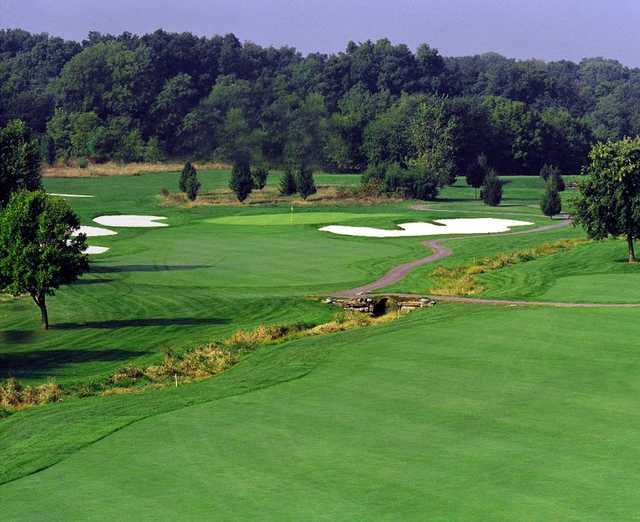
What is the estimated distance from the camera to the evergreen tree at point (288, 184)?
143125 mm

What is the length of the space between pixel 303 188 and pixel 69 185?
127 feet

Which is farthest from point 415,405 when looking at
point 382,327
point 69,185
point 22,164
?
point 69,185

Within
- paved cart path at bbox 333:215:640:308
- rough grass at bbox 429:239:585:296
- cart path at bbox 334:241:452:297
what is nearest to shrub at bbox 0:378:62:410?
paved cart path at bbox 333:215:640:308

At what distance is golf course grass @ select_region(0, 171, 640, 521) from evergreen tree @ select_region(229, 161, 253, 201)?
224 feet

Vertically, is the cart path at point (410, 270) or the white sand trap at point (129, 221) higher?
the white sand trap at point (129, 221)

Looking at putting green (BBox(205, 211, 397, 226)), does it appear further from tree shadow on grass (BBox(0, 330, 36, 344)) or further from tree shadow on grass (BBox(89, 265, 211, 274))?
tree shadow on grass (BBox(0, 330, 36, 344))

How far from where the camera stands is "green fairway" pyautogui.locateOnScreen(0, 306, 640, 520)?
882 inches

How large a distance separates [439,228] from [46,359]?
2561 inches

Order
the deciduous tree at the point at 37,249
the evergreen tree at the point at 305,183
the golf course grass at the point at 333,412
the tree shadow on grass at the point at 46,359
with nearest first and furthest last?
1. the golf course grass at the point at 333,412
2. the tree shadow on grass at the point at 46,359
3. the deciduous tree at the point at 37,249
4. the evergreen tree at the point at 305,183

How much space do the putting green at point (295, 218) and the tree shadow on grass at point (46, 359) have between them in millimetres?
63477

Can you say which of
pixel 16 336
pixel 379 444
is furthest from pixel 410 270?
pixel 379 444

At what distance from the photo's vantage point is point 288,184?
14375cm

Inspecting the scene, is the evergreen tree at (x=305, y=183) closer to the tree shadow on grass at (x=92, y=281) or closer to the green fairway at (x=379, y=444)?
the tree shadow on grass at (x=92, y=281)

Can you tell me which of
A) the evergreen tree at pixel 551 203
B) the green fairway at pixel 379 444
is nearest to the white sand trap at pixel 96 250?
the green fairway at pixel 379 444
